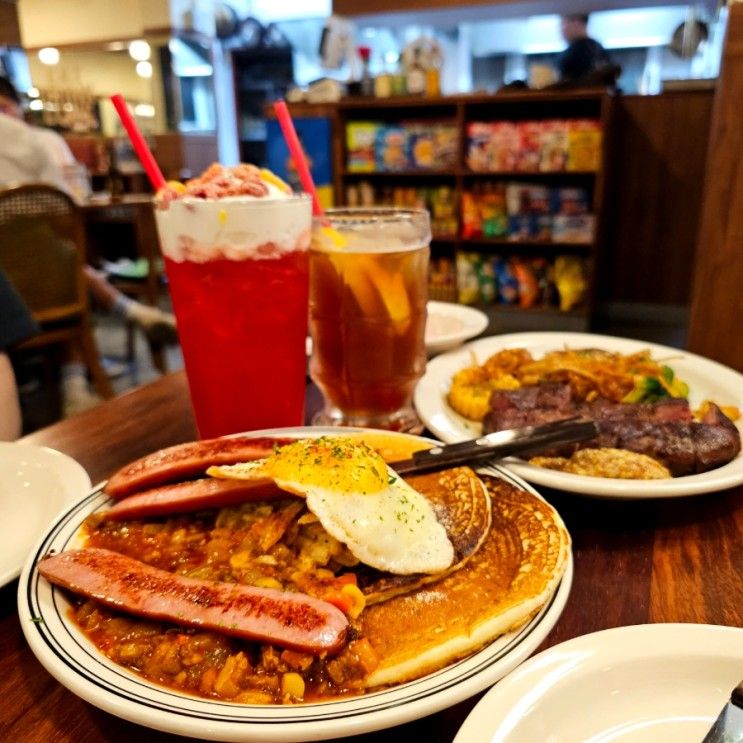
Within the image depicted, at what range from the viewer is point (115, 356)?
6.06 meters

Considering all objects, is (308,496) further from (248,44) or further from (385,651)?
(248,44)

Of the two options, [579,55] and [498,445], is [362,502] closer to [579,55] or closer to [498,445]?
[498,445]

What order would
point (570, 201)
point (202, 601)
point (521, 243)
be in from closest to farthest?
point (202, 601) < point (570, 201) < point (521, 243)

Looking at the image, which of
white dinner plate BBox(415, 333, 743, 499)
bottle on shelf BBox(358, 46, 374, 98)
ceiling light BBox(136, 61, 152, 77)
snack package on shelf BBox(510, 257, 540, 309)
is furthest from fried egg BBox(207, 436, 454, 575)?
ceiling light BBox(136, 61, 152, 77)

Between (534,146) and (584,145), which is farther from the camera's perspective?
(534,146)

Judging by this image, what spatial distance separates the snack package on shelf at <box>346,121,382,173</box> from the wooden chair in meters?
2.73

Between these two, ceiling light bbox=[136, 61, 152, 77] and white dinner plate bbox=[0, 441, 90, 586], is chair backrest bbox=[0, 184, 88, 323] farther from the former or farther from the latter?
ceiling light bbox=[136, 61, 152, 77]

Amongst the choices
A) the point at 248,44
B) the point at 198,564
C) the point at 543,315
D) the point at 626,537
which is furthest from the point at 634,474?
the point at 248,44

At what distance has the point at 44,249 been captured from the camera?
3.94m

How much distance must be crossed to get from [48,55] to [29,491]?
1255cm

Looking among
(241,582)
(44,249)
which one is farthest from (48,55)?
(241,582)

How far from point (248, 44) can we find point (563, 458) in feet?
38.2

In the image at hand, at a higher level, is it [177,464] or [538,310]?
[177,464]

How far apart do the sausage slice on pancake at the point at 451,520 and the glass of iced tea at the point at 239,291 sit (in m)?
0.41
